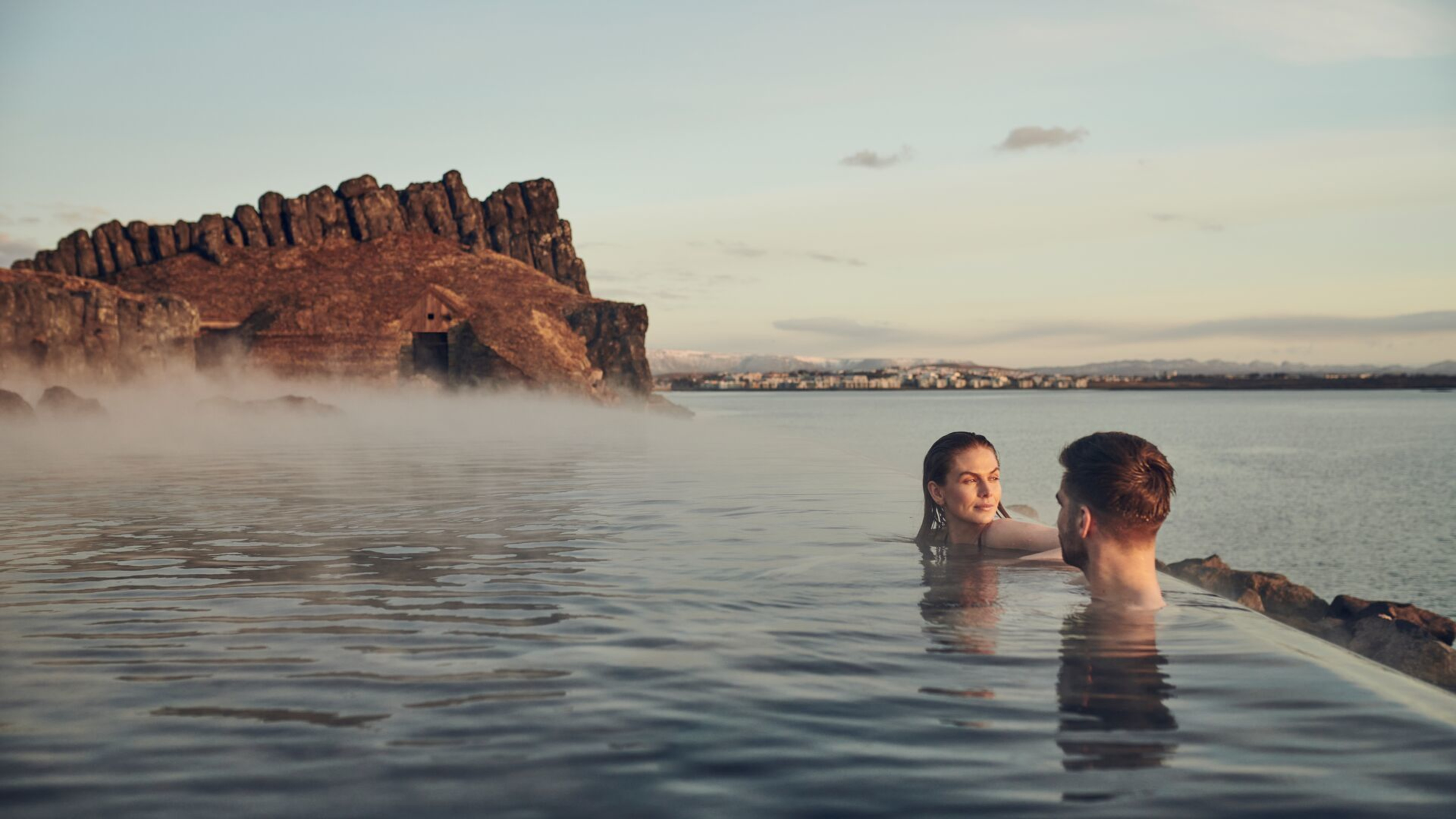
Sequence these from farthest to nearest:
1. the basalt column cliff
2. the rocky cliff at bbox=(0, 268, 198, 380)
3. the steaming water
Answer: the basalt column cliff
the rocky cliff at bbox=(0, 268, 198, 380)
the steaming water

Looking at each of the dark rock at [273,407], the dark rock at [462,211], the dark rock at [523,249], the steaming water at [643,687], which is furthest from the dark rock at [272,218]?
the steaming water at [643,687]

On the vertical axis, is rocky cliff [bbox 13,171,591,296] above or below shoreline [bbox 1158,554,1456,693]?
above

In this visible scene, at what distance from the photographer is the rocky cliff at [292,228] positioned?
369ft

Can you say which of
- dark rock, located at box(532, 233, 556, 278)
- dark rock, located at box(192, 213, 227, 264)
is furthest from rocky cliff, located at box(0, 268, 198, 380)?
dark rock, located at box(532, 233, 556, 278)

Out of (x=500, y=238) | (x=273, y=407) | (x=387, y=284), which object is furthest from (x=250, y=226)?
(x=273, y=407)

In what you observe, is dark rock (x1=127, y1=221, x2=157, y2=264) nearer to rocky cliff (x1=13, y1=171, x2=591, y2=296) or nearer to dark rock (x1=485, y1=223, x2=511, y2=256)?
rocky cliff (x1=13, y1=171, x2=591, y2=296)

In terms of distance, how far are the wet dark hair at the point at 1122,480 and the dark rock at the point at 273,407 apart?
46.5m

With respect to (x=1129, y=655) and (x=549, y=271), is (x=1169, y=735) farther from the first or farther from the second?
(x=549, y=271)

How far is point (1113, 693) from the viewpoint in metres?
5.51

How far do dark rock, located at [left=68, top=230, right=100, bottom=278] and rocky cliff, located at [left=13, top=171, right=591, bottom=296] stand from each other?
8 cm

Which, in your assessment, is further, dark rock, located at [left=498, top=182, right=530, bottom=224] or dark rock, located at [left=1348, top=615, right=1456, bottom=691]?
dark rock, located at [left=498, top=182, right=530, bottom=224]

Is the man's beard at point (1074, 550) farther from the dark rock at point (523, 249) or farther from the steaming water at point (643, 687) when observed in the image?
the dark rock at point (523, 249)

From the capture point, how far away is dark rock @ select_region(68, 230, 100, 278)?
114 metres

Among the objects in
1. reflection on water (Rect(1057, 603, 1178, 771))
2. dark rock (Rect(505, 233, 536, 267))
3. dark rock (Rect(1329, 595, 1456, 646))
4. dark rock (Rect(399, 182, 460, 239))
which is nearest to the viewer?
reflection on water (Rect(1057, 603, 1178, 771))
